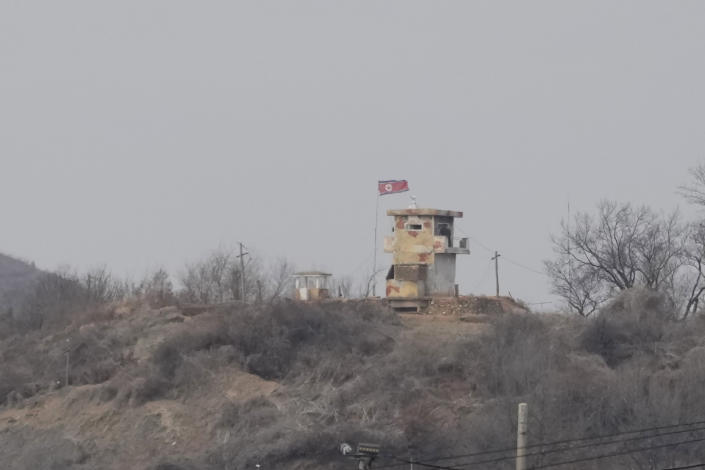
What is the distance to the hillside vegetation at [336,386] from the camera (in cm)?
3734

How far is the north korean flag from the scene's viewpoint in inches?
2046

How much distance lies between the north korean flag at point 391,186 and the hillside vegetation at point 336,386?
220 inches

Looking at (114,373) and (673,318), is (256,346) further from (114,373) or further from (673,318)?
(673,318)

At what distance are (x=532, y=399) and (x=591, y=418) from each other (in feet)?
5.47

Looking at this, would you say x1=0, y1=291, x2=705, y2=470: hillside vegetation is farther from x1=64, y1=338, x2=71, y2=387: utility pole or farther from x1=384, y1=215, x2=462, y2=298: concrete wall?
x1=384, y1=215, x2=462, y2=298: concrete wall

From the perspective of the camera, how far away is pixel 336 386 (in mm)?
41875

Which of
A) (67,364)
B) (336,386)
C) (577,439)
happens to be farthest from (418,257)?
(577,439)

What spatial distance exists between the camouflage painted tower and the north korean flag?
2.25 m

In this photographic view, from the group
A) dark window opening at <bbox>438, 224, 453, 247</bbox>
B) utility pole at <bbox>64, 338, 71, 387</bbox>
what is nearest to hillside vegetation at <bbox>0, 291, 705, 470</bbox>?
utility pole at <bbox>64, 338, 71, 387</bbox>

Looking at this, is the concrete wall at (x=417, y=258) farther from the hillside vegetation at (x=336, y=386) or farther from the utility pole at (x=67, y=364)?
the utility pole at (x=67, y=364)

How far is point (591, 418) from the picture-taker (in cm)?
3716

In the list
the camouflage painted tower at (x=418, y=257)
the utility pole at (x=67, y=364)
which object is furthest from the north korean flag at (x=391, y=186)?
the utility pole at (x=67, y=364)

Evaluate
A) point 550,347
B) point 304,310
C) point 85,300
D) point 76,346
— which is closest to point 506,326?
point 550,347

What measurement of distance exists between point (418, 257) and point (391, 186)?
13.4 ft
